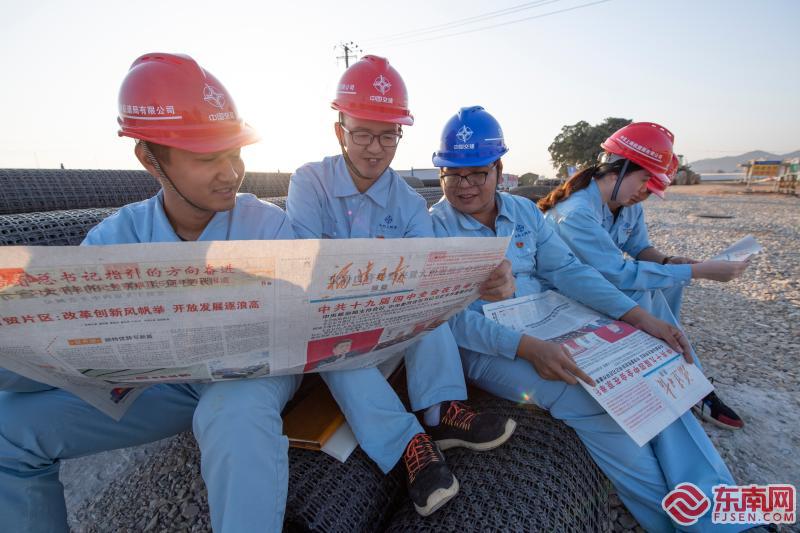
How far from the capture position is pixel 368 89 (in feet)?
5.66

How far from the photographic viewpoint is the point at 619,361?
1.56 meters

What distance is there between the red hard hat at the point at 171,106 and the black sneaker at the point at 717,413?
2.70m

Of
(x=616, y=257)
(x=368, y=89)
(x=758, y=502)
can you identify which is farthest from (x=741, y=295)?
(x=368, y=89)

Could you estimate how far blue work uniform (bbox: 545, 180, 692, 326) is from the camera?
2197 mm

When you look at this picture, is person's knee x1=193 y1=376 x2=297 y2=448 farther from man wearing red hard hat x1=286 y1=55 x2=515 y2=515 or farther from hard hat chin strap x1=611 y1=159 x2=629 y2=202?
hard hat chin strap x1=611 y1=159 x2=629 y2=202

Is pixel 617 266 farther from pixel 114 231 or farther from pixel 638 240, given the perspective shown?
pixel 114 231

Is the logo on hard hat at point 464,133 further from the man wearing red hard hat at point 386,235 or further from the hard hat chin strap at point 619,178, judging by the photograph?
the hard hat chin strap at point 619,178

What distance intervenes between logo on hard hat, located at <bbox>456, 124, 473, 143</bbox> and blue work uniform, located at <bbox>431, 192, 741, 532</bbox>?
376mm

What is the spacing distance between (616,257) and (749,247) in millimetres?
792

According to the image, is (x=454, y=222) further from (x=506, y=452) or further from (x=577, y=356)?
(x=506, y=452)

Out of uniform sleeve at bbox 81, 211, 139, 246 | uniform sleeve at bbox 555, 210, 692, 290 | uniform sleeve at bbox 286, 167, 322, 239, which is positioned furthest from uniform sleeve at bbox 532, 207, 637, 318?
uniform sleeve at bbox 81, 211, 139, 246

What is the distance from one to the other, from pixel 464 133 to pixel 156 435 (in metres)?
1.81

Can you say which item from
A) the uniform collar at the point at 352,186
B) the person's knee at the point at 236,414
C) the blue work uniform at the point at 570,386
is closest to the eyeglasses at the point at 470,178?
the blue work uniform at the point at 570,386

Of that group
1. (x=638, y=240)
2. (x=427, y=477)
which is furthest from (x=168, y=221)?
(x=638, y=240)
